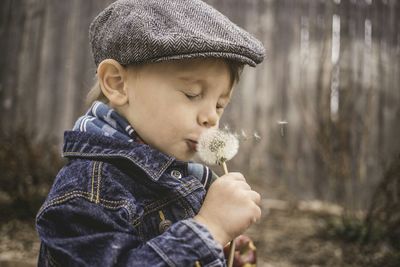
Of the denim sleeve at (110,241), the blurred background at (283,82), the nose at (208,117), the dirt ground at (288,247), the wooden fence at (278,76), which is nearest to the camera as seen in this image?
the denim sleeve at (110,241)

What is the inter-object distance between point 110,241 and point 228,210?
0.31 metres

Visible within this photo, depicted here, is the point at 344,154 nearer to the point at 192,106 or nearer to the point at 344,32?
the point at 344,32

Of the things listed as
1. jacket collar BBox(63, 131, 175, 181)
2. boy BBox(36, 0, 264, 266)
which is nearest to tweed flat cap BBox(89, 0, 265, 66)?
boy BBox(36, 0, 264, 266)

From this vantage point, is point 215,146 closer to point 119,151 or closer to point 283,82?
point 119,151

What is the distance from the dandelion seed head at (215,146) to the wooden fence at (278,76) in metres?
4.09

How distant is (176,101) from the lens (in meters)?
1.25

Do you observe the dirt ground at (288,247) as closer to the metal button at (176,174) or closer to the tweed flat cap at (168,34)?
the metal button at (176,174)

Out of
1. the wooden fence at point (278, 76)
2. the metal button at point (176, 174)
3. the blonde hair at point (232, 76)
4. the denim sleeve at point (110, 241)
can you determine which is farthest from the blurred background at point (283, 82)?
the denim sleeve at point (110, 241)

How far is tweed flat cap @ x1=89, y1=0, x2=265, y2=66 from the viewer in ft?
3.89

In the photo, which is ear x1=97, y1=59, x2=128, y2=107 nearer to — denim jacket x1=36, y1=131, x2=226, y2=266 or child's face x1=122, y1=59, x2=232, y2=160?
child's face x1=122, y1=59, x2=232, y2=160

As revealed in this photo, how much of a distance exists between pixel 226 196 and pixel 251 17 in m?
4.92

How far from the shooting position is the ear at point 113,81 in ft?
4.34

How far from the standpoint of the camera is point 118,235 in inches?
42.1

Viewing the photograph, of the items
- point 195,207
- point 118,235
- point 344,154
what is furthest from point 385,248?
point 118,235
